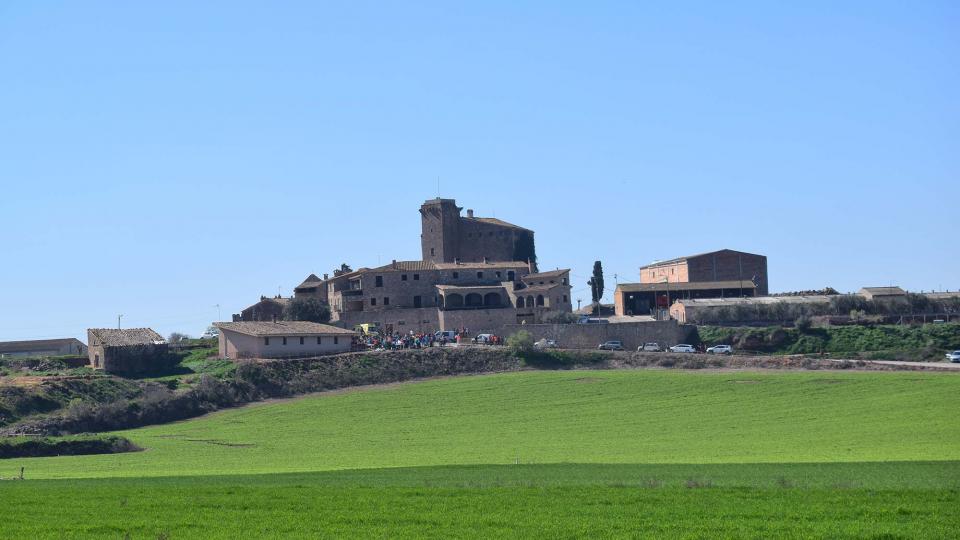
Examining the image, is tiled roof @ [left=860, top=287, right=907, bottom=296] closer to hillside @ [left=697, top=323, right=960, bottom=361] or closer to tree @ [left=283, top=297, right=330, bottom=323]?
hillside @ [left=697, top=323, right=960, bottom=361]

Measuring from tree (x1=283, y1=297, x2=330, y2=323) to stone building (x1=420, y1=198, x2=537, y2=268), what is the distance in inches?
749

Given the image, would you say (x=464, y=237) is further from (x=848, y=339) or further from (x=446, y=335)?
(x=848, y=339)

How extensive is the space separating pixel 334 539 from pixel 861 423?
3441cm

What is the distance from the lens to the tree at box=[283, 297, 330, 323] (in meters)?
96.4

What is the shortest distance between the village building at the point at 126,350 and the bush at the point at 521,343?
23.7 m

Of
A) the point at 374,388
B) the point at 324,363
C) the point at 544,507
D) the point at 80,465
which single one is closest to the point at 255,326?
the point at 324,363

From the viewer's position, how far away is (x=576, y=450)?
48.8 m

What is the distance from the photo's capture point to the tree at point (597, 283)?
366 feet

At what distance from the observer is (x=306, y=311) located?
96.6 metres

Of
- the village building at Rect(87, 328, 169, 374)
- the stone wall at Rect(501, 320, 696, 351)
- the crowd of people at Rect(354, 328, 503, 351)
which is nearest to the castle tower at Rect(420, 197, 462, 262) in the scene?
the crowd of people at Rect(354, 328, 503, 351)

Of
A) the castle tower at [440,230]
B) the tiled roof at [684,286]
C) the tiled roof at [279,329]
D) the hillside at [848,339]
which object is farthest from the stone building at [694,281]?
the tiled roof at [279,329]

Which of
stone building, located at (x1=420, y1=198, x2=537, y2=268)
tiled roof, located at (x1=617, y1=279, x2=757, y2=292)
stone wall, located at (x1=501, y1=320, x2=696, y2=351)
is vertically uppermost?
stone building, located at (x1=420, y1=198, x2=537, y2=268)

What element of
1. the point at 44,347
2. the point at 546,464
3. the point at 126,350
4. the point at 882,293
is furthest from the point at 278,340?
the point at 882,293

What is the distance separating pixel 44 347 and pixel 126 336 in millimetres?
24586
